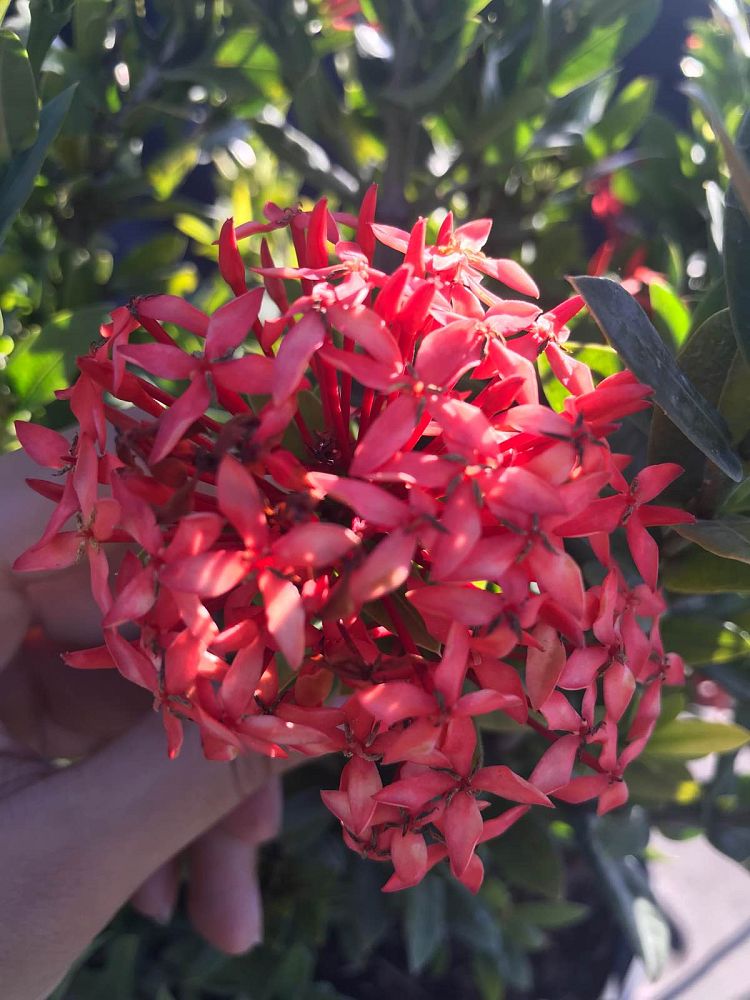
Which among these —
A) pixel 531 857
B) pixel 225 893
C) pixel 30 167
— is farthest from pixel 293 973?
pixel 30 167

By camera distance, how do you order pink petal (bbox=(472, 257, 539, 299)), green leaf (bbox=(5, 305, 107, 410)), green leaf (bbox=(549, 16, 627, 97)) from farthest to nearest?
green leaf (bbox=(549, 16, 627, 97))
green leaf (bbox=(5, 305, 107, 410))
pink petal (bbox=(472, 257, 539, 299))

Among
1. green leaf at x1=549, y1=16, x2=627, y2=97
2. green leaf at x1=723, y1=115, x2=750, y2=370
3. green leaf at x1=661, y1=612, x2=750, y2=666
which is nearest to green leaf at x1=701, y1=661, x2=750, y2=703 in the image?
green leaf at x1=661, y1=612, x2=750, y2=666

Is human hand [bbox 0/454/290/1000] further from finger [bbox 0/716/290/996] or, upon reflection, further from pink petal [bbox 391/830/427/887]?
pink petal [bbox 391/830/427/887]

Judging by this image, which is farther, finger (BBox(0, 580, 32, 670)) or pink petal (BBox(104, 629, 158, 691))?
finger (BBox(0, 580, 32, 670))

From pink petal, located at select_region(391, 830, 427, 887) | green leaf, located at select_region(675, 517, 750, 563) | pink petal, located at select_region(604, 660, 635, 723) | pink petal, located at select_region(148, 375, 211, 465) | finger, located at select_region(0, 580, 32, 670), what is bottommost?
finger, located at select_region(0, 580, 32, 670)

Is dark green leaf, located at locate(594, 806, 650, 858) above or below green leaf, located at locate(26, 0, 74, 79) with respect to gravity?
below

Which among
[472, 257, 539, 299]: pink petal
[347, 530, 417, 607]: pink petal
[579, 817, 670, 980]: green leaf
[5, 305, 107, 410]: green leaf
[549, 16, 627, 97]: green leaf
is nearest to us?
[347, 530, 417, 607]: pink petal

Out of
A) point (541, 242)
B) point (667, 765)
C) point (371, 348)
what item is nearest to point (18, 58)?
point (371, 348)
